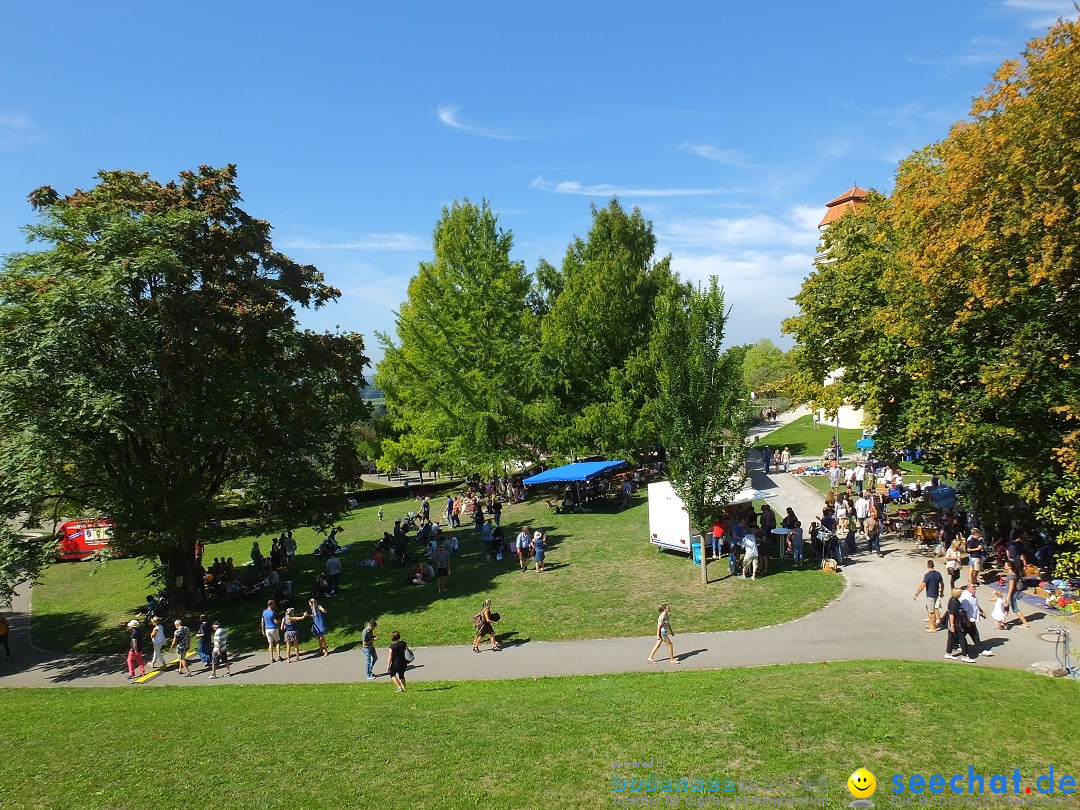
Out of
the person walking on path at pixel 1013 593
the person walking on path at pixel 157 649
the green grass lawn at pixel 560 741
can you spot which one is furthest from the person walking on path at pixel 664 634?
the person walking on path at pixel 157 649

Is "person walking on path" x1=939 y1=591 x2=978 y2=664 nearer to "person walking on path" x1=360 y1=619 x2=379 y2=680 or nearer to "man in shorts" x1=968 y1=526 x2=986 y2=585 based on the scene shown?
"man in shorts" x1=968 y1=526 x2=986 y2=585

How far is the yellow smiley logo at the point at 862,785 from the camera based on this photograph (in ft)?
24.5

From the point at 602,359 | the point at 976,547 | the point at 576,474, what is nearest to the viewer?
the point at 976,547

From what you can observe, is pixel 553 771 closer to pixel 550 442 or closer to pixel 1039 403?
pixel 1039 403

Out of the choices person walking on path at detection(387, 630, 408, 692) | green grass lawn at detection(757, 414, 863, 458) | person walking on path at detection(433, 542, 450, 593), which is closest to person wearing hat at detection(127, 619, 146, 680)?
person walking on path at detection(387, 630, 408, 692)

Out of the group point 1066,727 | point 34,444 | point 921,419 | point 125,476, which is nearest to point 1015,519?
point 921,419

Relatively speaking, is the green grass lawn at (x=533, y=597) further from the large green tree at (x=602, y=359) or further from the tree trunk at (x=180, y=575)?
the large green tree at (x=602, y=359)

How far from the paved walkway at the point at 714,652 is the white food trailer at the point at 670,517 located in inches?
176

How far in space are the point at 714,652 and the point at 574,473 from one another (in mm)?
16301

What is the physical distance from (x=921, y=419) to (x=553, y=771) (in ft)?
47.2

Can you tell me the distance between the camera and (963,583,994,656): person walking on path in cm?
1220

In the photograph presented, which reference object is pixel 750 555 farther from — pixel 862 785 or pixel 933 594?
pixel 862 785

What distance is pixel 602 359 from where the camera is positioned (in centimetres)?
3662

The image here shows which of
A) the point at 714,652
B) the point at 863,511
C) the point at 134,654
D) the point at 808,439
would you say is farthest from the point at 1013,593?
the point at 808,439
